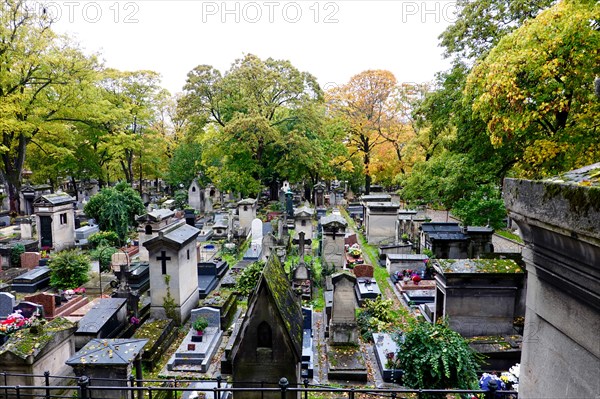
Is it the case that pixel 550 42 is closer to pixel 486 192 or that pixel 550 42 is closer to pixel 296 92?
pixel 486 192

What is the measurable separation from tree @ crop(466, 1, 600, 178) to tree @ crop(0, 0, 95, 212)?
2358cm

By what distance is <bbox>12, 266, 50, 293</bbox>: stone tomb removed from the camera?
14.6 metres

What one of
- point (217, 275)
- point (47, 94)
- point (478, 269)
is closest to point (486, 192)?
point (478, 269)

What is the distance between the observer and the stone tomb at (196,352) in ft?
31.2

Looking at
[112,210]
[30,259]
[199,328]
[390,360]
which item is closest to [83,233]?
[112,210]

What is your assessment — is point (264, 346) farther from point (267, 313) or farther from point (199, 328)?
point (199, 328)

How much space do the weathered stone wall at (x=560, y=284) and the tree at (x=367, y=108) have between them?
1230 inches

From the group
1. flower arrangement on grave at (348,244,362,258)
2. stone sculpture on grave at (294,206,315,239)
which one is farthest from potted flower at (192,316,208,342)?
stone sculpture on grave at (294,206,315,239)

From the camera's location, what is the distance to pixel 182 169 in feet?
121

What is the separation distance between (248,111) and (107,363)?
25987mm

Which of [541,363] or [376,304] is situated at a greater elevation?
[541,363]

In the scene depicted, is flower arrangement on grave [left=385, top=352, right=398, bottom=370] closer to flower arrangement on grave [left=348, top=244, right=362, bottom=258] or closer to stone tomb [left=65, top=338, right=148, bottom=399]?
stone tomb [left=65, top=338, right=148, bottom=399]

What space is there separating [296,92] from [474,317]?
24.2m

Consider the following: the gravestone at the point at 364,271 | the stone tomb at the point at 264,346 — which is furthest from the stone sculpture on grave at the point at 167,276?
the stone tomb at the point at 264,346
